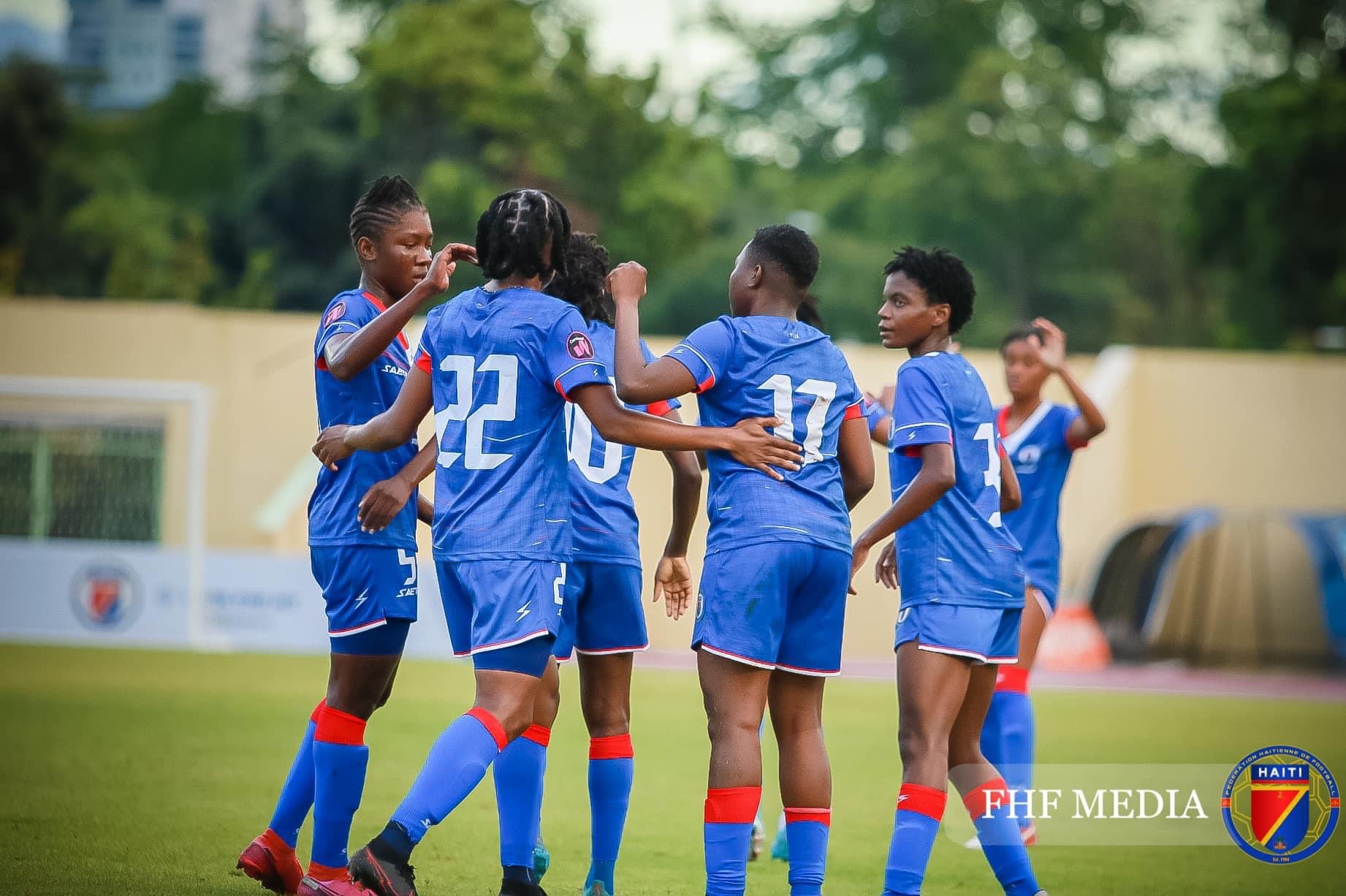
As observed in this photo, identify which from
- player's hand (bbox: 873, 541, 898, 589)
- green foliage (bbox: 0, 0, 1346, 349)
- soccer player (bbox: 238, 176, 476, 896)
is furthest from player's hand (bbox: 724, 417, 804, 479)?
green foliage (bbox: 0, 0, 1346, 349)

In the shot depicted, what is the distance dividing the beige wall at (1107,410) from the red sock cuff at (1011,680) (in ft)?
44.4

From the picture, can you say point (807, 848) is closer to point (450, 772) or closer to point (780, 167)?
point (450, 772)

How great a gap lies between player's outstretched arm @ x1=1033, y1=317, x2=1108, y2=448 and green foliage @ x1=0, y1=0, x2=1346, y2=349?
2423 centimetres

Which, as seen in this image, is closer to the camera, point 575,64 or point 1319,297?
point 1319,297

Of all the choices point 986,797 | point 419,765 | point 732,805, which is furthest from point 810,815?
point 419,765

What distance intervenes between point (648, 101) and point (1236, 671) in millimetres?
21824

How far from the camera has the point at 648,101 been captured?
36.3 meters

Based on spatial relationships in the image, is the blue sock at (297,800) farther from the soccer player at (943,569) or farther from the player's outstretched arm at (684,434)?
the soccer player at (943,569)

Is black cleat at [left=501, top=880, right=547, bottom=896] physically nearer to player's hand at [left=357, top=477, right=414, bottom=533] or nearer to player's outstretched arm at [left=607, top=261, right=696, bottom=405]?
player's hand at [left=357, top=477, right=414, bottom=533]

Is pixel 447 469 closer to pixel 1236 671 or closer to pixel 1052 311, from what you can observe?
pixel 1236 671

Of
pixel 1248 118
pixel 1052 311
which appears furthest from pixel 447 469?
pixel 1052 311

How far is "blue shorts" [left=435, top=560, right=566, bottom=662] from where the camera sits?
4.69 metres

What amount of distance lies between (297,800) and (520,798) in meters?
0.90

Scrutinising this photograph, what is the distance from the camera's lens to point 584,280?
5723 mm
